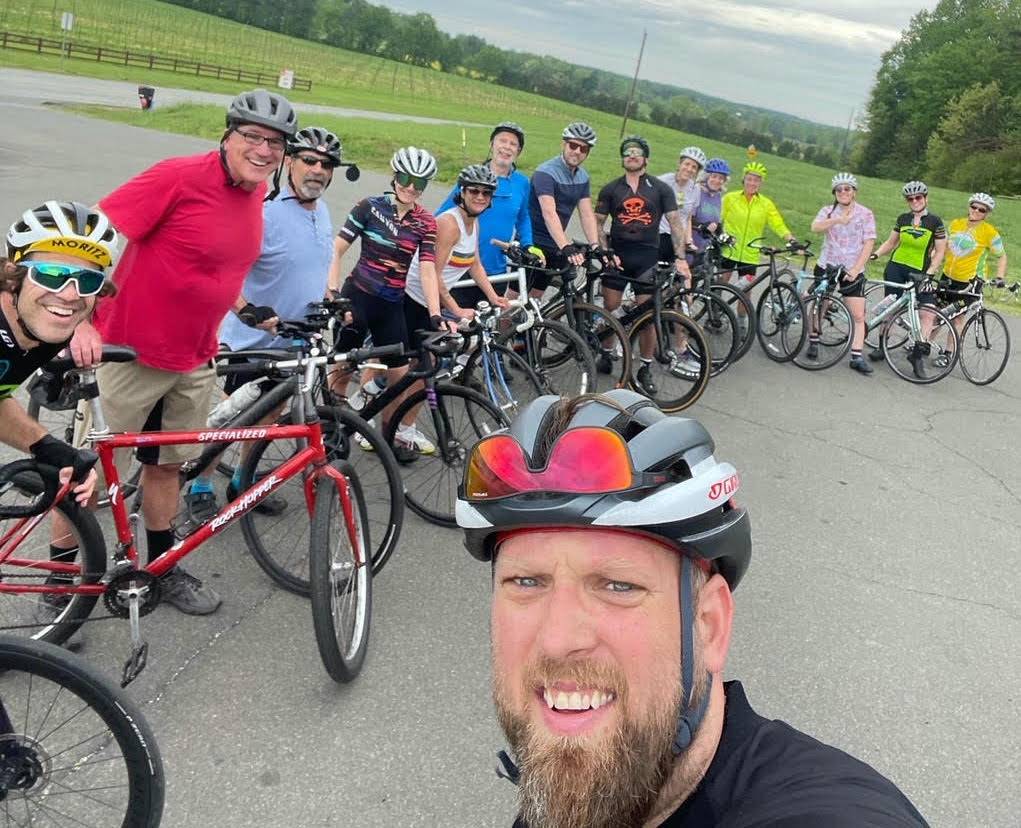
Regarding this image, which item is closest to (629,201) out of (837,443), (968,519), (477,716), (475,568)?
(837,443)

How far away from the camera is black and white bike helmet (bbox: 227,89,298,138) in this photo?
3402 mm

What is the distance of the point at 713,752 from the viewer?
1.32m

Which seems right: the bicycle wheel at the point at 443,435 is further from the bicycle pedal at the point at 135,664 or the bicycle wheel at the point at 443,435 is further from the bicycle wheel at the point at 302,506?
the bicycle pedal at the point at 135,664

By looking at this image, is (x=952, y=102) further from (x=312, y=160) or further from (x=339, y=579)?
(x=339, y=579)

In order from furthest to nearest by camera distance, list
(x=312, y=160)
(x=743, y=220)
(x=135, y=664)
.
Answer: (x=743, y=220)
(x=312, y=160)
(x=135, y=664)

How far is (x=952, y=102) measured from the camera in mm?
68750

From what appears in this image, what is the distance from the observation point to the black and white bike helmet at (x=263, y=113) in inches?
134

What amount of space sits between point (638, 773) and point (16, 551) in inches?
109

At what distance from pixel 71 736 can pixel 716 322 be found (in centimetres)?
714

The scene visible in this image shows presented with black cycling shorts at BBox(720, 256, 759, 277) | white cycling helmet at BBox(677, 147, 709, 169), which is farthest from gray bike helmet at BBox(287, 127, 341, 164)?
black cycling shorts at BBox(720, 256, 759, 277)

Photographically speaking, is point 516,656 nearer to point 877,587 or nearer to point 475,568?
point 475,568

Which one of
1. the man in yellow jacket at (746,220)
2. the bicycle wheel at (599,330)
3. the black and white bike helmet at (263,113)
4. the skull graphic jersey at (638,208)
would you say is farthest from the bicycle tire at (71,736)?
the man in yellow jacket at (746,220)

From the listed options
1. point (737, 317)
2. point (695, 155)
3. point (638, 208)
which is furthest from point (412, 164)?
point (695, 155)

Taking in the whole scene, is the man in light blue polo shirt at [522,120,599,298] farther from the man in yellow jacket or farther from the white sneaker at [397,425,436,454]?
the man in yellow jacket
